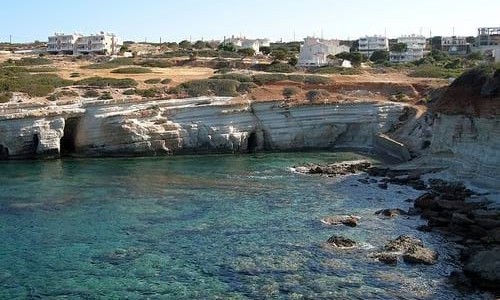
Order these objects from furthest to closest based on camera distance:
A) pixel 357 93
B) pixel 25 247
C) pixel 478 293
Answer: pixel 357 93, pixel 25 247, pixel 478 293

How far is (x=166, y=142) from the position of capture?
4062 centimetres

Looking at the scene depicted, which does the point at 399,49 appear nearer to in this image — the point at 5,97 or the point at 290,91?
the point at 290,91

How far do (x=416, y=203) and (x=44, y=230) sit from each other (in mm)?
15053

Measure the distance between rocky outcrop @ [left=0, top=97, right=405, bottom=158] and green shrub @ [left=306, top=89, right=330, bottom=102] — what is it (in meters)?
2.42

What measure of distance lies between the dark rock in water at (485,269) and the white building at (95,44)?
285 ft

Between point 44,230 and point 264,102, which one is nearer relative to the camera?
point 44,230

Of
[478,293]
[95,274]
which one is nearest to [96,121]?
[95,274]

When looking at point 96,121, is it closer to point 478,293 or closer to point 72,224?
point 72,224

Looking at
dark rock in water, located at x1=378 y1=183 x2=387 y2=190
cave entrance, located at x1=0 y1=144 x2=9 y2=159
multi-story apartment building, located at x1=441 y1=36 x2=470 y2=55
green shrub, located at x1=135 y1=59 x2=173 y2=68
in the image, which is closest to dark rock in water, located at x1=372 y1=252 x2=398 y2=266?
dark rock in water, located at x1=378 y1=183 x2=387 y2=190

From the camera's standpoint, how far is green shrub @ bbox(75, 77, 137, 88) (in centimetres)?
4725

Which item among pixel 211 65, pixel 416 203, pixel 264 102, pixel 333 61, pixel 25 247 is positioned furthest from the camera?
pixel 333 61

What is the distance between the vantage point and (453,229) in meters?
21.8

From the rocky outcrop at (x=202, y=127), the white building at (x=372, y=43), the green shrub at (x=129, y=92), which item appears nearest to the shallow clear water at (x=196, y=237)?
the rocky outcrop at (x=202, y=127)

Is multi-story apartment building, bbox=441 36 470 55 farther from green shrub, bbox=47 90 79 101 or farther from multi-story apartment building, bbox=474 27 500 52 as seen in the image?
green shrub, bbox=47 90 79 101
